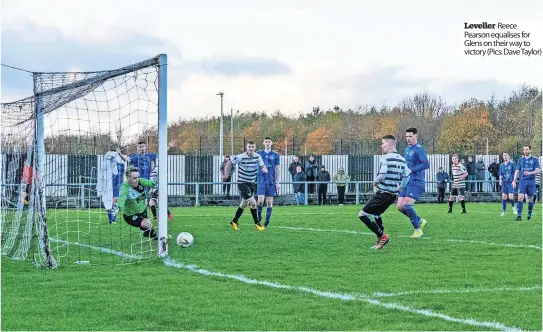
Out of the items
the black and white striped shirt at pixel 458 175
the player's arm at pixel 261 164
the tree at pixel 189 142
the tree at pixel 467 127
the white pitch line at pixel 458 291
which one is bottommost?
the white pitch line at pixel 458 291

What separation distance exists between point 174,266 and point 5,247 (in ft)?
14.4

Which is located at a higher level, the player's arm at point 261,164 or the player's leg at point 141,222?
the player's arm at point 261,164

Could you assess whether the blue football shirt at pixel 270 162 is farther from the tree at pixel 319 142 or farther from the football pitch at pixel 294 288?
the tree at pixel 319 142

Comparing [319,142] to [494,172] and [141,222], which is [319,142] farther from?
[141,222]

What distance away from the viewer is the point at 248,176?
18.0 metres

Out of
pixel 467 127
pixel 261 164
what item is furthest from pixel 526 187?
pixel 467 127

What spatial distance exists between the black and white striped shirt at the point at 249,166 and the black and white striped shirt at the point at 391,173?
4719 mm

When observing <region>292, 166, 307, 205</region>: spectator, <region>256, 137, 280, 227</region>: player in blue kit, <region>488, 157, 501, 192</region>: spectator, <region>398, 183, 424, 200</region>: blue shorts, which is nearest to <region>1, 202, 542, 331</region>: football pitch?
<region>398, 183, 424, 200</region>: blue shorts

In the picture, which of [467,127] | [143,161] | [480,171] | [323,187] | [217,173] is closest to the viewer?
[143,161]

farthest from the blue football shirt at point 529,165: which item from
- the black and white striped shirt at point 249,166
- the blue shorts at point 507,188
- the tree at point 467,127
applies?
the tree at point 467,127

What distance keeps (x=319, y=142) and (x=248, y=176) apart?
3417 cm

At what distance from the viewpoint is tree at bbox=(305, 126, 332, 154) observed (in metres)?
49.1

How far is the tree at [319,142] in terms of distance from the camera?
161ft

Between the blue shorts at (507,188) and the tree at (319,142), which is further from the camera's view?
the tree at (319,142)
